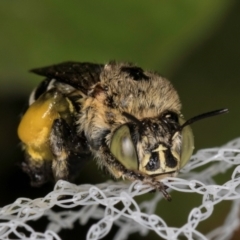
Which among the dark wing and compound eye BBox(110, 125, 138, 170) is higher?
the dark wing

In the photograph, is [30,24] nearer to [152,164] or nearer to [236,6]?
[236,6]

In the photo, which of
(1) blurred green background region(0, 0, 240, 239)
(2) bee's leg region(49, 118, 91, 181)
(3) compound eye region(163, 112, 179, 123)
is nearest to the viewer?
(3) compound eye region(163, 112, 179, 123)

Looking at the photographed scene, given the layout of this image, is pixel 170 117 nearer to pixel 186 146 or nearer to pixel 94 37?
pixel 186 146

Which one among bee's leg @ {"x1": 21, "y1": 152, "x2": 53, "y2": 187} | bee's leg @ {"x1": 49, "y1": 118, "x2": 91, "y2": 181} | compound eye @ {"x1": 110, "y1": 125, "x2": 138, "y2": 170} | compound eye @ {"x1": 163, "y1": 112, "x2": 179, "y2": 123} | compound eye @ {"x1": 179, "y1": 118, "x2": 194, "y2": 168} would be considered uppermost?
compound eye @ {"x1": 163, "y1": 112, "x2": 179, "y2": 123}

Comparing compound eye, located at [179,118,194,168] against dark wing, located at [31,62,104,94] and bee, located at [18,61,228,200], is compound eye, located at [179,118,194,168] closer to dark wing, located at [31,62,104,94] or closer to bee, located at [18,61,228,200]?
bee, located at [18,61,228,200]

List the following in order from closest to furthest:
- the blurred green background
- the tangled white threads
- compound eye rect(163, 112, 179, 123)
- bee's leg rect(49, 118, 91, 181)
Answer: the tangled white threads, compound eye rect(163, 112, 179, 123), bee's leg rect(49, 118, 91, 181), the blurred green background

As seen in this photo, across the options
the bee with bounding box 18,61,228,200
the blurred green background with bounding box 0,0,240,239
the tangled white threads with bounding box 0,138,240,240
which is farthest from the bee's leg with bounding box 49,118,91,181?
the blurred green background with bounding box 0,0,240,239

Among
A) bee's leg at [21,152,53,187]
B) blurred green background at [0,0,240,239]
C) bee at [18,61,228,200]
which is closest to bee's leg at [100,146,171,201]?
bee at [18,61,228,200]

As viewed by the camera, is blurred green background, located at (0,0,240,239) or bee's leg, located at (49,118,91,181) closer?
bee's leg, located at (49,118,91,181)
